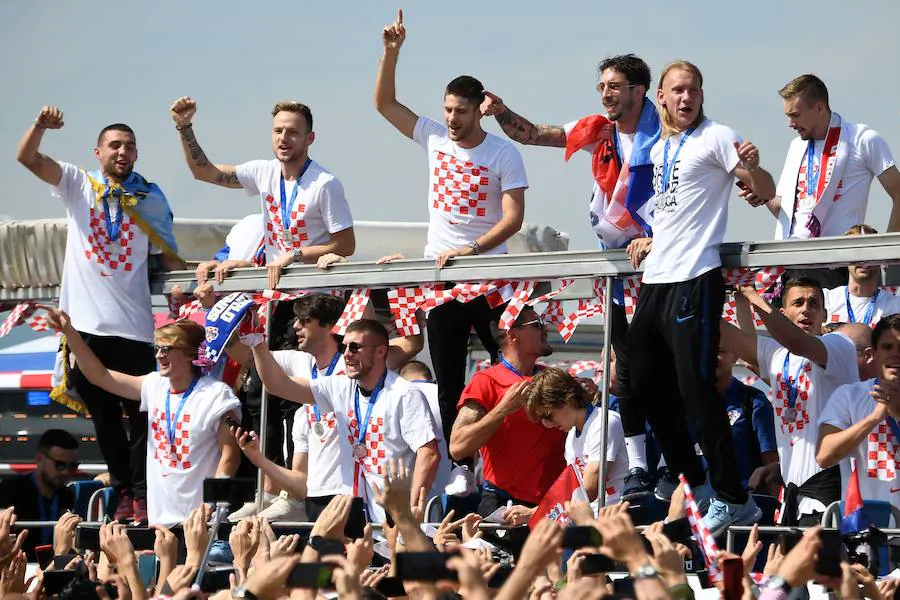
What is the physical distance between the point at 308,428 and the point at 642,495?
197cm

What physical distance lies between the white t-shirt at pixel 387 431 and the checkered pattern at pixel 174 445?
87 centimetres

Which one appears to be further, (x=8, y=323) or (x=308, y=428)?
(x=8, y=323)

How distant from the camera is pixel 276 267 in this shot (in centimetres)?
883

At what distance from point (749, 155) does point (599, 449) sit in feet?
5.49

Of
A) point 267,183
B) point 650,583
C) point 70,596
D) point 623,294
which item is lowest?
point 70,596

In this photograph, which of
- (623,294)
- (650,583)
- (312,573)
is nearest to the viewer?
(650,583)

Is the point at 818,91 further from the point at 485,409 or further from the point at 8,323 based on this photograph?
the point at 8,323

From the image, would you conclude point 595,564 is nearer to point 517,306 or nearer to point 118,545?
point 118,545

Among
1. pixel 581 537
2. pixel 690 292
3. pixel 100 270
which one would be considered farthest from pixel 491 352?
pixel 581 537

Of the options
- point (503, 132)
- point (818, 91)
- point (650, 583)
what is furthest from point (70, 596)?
point (818, 91)

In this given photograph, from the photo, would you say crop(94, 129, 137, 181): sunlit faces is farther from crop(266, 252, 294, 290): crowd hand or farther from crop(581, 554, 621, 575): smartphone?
crop(581, 554, 621, 575): smartphone

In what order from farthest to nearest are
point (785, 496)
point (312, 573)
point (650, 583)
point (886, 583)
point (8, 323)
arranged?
point (8, 323) < point (785, 496) < point (886, 583) < point (312, 573) < point (650, 583)

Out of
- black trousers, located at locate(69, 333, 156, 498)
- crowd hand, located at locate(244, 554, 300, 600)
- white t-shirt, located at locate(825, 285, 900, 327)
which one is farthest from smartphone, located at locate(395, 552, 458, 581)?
white t-shirt, located at locate(825, 285, 900, 327)

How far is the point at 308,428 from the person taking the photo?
8.70m
